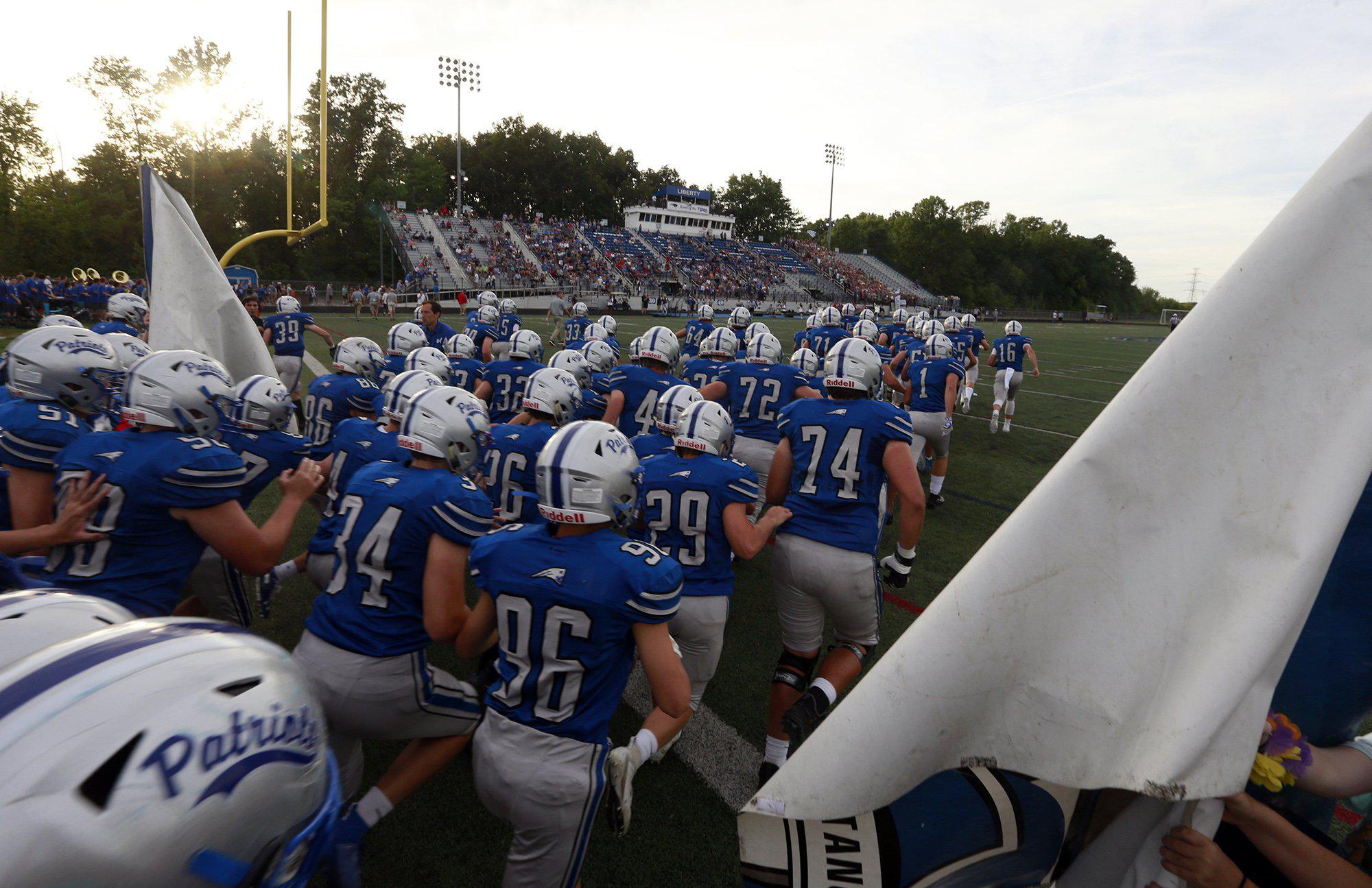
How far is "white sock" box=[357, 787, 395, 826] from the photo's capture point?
303cm

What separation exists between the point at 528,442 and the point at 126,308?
821cm

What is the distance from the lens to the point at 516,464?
198 inches

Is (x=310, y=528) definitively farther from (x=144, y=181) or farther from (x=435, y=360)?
(x=144, y=181)

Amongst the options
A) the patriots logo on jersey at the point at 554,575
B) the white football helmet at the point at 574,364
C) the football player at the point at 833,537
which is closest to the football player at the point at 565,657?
the patriots logo on jersey at the point at 554,575

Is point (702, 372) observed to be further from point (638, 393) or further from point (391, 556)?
point (391, 556)

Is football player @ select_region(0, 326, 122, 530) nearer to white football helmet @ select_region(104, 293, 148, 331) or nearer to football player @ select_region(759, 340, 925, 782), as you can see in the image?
football player @ select_region(759, 340, 925, 782)

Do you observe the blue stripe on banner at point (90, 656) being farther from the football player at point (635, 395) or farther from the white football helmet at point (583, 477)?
the football player at point (635, 395)

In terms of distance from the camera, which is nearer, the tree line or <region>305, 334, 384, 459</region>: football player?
<region>305, 334, 384, 459</region>: football player

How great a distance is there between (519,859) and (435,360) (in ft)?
15.7

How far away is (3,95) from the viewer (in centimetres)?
3897

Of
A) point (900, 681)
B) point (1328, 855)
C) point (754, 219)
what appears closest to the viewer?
point (900, 681)

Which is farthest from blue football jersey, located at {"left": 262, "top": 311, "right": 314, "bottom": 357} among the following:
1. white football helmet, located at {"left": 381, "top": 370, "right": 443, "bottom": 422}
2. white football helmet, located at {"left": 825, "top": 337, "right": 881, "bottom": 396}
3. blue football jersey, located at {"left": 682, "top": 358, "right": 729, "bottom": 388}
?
white football helmet, located at {"left": 825, "top": 337, "right": 881, "bottom": 396}

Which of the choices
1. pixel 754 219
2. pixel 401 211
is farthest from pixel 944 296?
pixel 401 211

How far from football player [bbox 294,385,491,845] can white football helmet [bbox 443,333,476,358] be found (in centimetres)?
619
